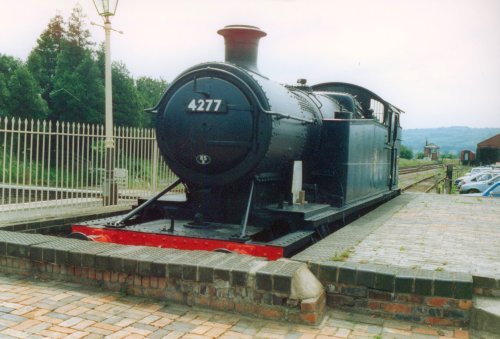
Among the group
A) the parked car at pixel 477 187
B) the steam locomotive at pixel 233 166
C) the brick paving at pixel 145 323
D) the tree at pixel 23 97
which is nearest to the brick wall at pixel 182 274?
the brick paving at pixel 145 323

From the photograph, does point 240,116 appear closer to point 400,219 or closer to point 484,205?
point 400,219

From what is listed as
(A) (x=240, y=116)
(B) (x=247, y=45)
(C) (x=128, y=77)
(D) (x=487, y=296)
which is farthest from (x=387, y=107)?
(C) (x=128, y=77)

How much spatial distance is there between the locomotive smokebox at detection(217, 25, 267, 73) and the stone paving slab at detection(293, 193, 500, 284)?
2282 mm

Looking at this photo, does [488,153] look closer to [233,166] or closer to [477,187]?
[477,187]

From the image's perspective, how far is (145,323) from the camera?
3598 millimetres

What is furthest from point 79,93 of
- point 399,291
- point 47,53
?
point 399,291

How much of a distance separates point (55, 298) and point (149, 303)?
0.77 metres

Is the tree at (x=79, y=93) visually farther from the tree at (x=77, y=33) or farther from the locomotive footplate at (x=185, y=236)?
the locomotive footplate at (x=185, y=236)

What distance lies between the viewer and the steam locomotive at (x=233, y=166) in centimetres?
510

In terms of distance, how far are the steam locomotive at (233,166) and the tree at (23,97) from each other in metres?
29.2

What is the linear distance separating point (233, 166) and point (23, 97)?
99.5ft

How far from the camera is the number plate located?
5.19 metres

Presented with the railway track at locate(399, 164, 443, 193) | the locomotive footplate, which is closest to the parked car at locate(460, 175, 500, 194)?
the railway track at locate(399, 164, 443, 193)

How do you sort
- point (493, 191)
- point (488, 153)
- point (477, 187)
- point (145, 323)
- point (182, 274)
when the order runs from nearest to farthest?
point (145, 323) → point (182, 274) → point (493, 191) → point (477, 187) → point (488, 153)
